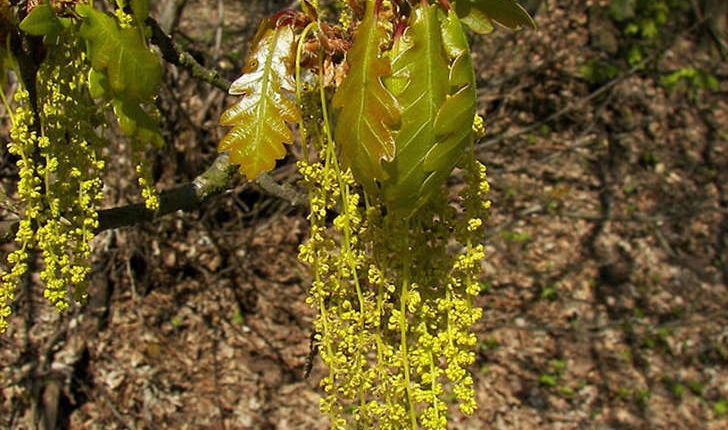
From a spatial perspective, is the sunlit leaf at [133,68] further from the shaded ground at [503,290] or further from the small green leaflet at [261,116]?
the shaded ground at [503,290]

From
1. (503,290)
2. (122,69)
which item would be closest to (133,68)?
(122,69)

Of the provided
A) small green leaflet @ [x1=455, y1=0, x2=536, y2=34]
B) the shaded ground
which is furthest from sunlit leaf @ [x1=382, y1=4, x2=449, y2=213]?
the shaded ground

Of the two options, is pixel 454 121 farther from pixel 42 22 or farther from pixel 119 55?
pixel 42 22

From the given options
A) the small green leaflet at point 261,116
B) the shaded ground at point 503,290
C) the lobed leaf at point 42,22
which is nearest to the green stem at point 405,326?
the small green leaflet at point 261,116

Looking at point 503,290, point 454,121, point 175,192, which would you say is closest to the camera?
point 454,121

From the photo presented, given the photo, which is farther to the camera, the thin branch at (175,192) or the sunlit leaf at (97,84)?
the thin branch at (175,192)
